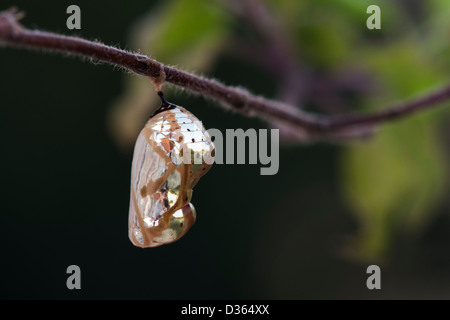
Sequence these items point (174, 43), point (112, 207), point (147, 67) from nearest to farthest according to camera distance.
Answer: point (147, 67) < point (174, 43) < point (112, 207)

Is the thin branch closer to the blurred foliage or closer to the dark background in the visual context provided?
the blurred foliage

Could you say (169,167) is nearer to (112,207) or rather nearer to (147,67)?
(147,67)

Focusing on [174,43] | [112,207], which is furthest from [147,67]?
[112,207]

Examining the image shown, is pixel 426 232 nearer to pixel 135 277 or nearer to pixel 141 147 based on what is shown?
pixel 135 277

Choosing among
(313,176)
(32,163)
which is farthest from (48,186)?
(313,176)

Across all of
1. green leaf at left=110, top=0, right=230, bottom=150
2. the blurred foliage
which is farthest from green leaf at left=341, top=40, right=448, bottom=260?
green leaf at left=110, top=0, right=230, bottom=150
